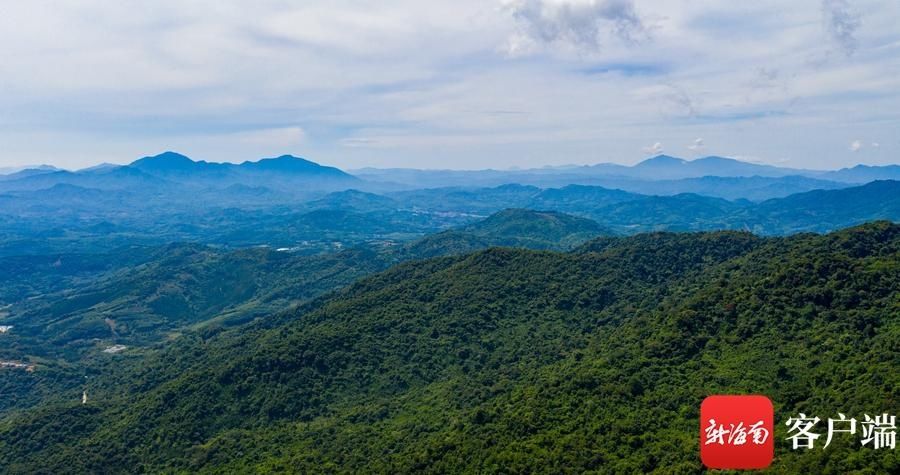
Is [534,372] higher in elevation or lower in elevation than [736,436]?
lower

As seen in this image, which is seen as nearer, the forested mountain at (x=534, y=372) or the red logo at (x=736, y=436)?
the red logo at (x=736, y=436)

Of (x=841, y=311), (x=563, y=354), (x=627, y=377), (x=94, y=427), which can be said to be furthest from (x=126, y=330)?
(x=841, y=311)

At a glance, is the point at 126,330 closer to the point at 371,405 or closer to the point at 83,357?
the point at 83,357

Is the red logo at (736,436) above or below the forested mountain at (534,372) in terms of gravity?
above

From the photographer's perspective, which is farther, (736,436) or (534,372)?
(534,372)
